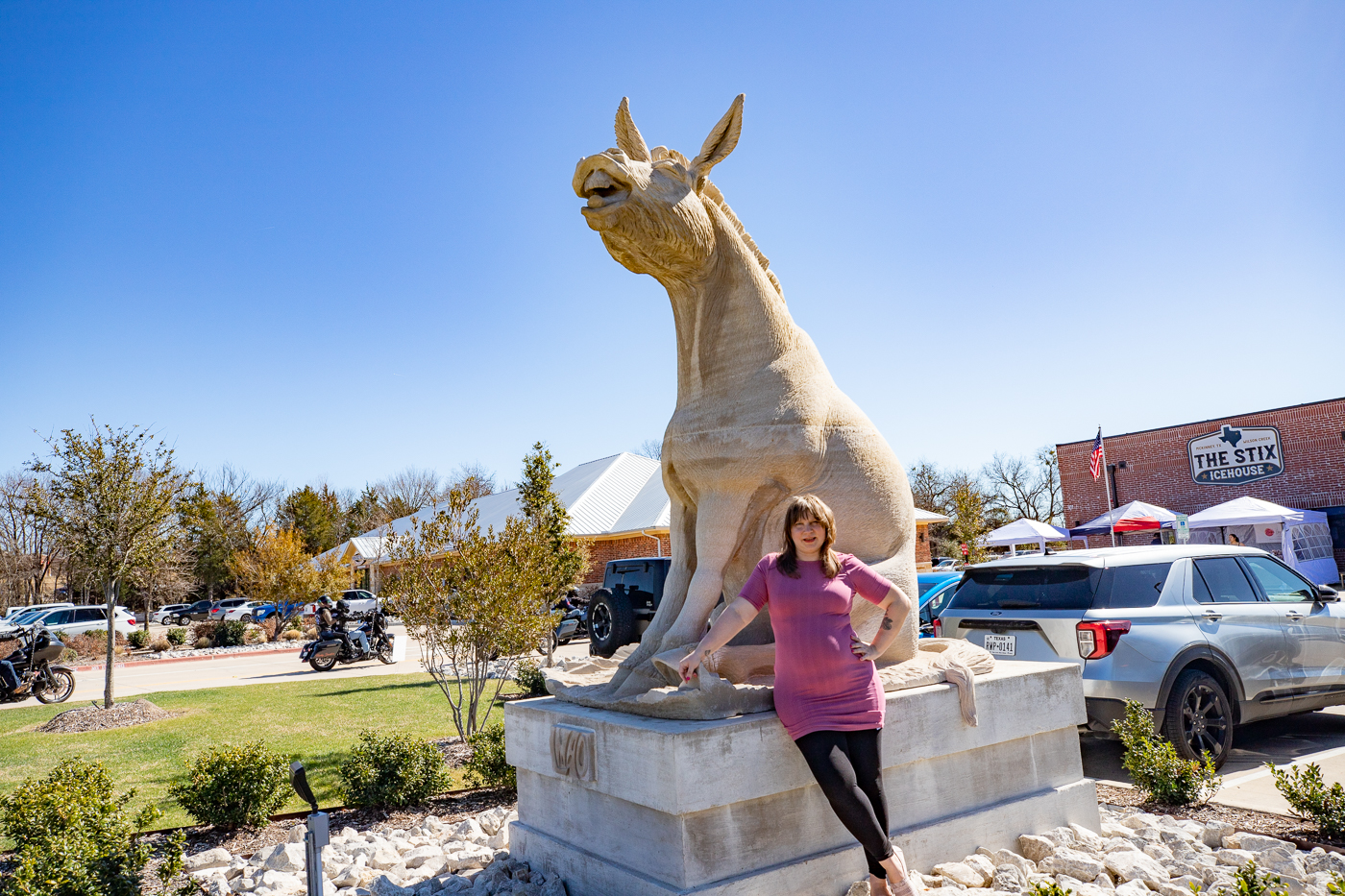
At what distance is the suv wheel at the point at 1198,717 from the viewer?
5633 mm

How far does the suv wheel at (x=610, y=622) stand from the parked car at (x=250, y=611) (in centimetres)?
2287

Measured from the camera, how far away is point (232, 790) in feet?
17.4

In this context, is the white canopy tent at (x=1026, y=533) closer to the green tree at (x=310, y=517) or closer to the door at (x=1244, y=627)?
the door at (x=1244, y=627)

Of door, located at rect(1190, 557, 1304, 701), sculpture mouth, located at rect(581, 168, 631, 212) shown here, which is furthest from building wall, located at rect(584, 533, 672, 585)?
sculpture mouth, located at rect(581, 168, 631, 212)

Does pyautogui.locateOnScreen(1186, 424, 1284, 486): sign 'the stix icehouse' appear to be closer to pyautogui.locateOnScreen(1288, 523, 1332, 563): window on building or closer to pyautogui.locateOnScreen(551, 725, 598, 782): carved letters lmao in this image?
pyautogui.locateOnScreen(1288, 523, 1332, 563): window on building

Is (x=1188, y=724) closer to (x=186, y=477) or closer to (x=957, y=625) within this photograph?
(x=957, y=625)

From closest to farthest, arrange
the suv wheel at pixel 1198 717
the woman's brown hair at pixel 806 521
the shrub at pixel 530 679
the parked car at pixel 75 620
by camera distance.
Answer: the woman's brown hair at pixel 806 521 < the suv wheel at pixel 1198 717 < the shrub at pixel 530 679 < the parked car at pixel 75 620

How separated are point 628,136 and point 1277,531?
26.3 metres

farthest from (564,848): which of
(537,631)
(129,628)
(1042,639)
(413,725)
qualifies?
(129,628)

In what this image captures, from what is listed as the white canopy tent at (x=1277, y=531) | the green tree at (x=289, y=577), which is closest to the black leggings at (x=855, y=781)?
the white canopy tent at (x=1277, y=531)

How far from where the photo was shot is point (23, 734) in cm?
1020

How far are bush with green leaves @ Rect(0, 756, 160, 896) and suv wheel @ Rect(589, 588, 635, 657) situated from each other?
8837 millimetres

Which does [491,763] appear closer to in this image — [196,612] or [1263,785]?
[1263,785]

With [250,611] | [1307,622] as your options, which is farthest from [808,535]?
[250,611]
